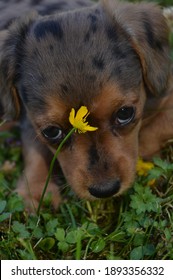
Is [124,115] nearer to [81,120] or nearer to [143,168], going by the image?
[81,120]

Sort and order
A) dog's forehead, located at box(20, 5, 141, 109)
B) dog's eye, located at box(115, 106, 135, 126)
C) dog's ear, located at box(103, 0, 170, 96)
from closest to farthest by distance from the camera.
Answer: dog's forehead, located at box(20, 5, 141, 109) → dog's eye, located at box(115, 106, 135, 126) → dog's ear, located at box(103, 0, 170, 96)

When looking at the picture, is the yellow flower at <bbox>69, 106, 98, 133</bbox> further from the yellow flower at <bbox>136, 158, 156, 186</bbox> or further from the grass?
the yellow flower at <bbox>136, 158, 156, 186</bbox>

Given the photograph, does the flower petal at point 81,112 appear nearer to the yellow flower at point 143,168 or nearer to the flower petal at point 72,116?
the flower petal at point 72,116

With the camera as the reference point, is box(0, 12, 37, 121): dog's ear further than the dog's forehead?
Yes

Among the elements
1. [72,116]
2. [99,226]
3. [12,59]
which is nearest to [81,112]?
[72,116]

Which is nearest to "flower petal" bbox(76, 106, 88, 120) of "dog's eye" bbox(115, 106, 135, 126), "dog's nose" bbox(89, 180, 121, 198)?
"dog's eye" bbox(115, 106, 135, 126)

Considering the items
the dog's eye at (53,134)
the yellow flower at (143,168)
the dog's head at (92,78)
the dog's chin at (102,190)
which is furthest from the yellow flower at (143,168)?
the dog's eye at (53,134)

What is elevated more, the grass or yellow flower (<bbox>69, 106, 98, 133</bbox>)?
yellow flower (<bbox>69, 106, 98, 133</bbox>)
